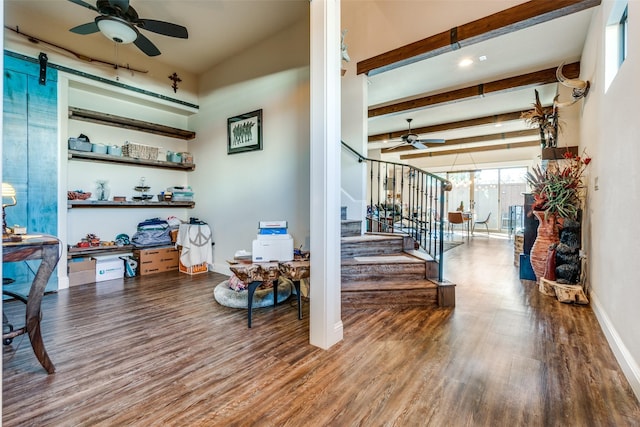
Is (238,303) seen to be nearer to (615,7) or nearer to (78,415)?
(78,415)

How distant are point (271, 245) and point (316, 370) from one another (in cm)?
122

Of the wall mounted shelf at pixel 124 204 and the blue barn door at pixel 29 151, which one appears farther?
the wall mounted shelf at pixel 124 204

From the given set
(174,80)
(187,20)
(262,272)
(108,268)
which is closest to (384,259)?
(262,272)

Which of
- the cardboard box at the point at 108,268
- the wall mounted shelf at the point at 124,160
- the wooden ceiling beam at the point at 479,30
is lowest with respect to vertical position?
the cardboard box at the point at 108,268

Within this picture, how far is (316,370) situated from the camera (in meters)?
1.95

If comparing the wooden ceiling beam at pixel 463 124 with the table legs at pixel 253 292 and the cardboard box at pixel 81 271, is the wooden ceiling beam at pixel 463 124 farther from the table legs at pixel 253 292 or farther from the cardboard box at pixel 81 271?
the cardboard box at pixel 81 271

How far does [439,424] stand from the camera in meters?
1.49

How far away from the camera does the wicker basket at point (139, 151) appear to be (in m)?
4.49

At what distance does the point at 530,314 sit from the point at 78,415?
3568 mm

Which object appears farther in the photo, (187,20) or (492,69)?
(492,69)

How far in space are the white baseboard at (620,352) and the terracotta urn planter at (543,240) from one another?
95 centimetres

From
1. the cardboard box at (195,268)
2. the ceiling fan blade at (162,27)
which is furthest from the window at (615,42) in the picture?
the cardboard box at (195,268)

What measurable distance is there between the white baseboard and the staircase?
1170 mm

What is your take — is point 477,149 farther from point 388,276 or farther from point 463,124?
point 388,276
